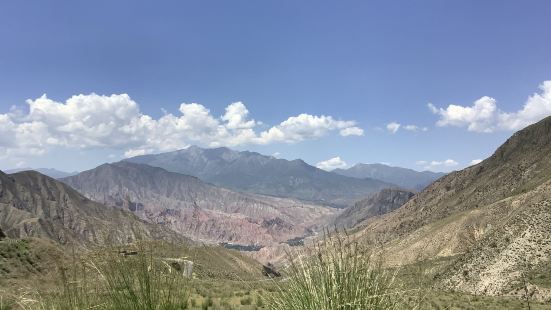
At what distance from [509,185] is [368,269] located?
96601mm

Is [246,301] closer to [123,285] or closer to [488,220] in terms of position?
[123,285]

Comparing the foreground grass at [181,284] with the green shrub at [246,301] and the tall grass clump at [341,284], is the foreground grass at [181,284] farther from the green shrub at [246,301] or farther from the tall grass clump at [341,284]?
the green shrub at [246,301]

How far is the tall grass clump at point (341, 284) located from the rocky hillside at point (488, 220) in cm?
33

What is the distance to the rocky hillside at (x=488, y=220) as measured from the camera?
41312mm

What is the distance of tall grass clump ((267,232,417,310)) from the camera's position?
3.71 meters

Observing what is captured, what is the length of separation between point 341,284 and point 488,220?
250ft

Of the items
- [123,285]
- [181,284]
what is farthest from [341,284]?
[123,285]

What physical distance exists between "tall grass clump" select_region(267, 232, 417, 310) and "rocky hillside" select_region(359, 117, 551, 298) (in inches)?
12.8

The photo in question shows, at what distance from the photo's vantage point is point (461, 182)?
121000 millimetres

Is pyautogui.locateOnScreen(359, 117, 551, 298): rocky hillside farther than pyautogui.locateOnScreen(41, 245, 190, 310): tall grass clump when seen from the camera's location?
Yes

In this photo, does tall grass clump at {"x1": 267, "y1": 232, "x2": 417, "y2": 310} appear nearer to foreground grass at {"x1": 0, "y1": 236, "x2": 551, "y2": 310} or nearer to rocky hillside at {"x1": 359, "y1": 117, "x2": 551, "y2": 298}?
foreground grass at {"x1": 0, "y1": 236, "x2": 551, "y2": 310}

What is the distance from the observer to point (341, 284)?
3.74 meters

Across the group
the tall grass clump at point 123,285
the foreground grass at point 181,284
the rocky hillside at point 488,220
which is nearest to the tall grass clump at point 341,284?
the foreground grass at point 181,284

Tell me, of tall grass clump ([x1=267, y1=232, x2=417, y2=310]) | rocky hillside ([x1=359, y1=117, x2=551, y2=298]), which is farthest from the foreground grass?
rocky hillside ([x1=359, y1=117, x2=551, y2=298])
